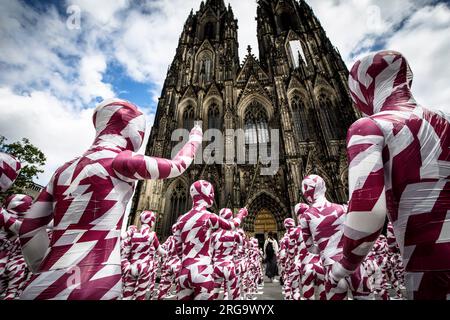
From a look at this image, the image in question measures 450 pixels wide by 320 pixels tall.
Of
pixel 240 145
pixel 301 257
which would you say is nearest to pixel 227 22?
pixel 240 145

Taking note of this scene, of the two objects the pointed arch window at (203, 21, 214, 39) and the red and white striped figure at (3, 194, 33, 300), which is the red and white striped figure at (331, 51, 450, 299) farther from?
the pointed arch window at (203, 21, 214, 39)

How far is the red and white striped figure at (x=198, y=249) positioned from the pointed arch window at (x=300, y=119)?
13941 millimetres

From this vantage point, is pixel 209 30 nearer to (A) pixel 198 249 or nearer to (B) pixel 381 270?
(B) pixel 381 270

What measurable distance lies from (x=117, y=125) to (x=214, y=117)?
54.0 feet

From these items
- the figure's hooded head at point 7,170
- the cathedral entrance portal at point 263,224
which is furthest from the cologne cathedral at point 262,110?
the figure's hooded head at point 7,170

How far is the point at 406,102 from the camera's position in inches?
42.4

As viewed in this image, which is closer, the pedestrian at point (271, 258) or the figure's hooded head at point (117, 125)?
the figure's hooded head at point (117, 125)

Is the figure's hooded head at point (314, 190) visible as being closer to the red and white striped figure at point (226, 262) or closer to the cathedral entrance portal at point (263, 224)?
the red and white striped figure at point (226, 262)

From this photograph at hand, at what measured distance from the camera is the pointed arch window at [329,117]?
14.8 meters

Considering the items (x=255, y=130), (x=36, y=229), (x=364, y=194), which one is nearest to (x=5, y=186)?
(x=36, y=229)

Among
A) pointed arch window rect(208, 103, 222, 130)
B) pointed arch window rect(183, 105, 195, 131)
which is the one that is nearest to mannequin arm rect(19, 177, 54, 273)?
pointed arch window rect(208, 103, 222, 130)

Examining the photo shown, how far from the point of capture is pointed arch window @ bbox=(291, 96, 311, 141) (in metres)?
15.2

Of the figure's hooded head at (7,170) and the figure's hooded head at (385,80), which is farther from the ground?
the figure's hooded head at (385,80)
